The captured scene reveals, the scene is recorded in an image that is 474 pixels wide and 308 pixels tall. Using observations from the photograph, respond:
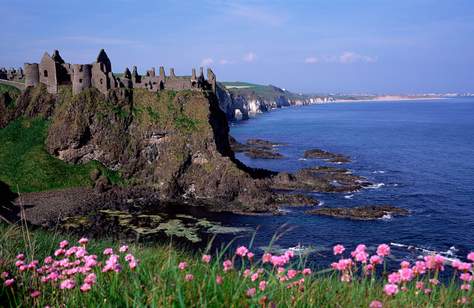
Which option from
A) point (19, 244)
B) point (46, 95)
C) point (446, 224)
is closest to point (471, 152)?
point (446, 224)

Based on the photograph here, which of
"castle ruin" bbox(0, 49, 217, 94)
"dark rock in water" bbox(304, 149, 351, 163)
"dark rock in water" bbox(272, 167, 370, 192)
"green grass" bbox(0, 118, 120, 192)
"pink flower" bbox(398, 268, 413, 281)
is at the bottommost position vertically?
"dark rock in water" bbox(272, 167, 370, 192)

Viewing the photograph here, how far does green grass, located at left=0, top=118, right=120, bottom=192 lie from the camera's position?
2660 inches

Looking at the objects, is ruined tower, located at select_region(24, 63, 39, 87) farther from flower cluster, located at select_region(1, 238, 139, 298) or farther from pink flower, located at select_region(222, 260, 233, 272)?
pink flower, located at select_region(222, 260, 233, 272)

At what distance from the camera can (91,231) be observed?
50.5 metres

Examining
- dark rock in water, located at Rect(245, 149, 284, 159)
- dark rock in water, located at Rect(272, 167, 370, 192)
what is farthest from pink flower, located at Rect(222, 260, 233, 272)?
dark rock in water, located at Rect(245, 149, 284, 159)

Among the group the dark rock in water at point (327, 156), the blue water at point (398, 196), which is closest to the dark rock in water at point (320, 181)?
the blue water at point (398, 196)

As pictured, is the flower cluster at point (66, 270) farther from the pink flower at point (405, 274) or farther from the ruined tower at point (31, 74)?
the ruined tower at point (31, 74)

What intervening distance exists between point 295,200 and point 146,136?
1147 inches

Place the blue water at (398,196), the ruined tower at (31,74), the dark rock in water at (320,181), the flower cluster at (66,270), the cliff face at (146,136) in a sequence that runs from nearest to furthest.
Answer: the flower cluster at (66,270) < the blue water at (398,196) < the cliff face at (146,136) < the dark rock in water at (320,181) < the ruined tower at (31,74)

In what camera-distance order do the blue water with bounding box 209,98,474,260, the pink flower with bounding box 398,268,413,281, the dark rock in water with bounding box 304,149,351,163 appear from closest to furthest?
the pink flower with bounding box 398,268,413,281 → the blue water with bounding box 209,98,474,260 → the dark rock in water with bounding box 304,149,351,163

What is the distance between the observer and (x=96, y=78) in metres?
74.6

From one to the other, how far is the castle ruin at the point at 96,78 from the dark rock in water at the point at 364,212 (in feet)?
111

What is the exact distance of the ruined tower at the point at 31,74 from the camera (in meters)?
78.1

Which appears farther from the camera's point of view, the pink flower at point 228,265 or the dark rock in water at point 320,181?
the dark rock in water at point 320,181
